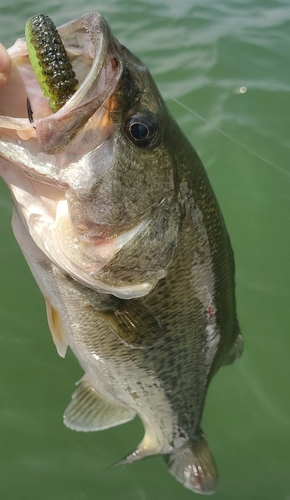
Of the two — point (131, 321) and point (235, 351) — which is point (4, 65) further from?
point (235, 351)

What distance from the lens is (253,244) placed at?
385 cm

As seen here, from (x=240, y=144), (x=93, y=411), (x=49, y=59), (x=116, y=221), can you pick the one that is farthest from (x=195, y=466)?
(x=240, y=144)

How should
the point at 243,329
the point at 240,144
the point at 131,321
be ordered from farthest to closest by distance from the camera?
the point at 240,144 → the point at 243,329 → the point at 131,321

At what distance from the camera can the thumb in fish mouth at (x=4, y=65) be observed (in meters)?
1.49

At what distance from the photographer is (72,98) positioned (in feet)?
4.62

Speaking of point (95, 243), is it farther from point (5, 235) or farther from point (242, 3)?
point (242, 3)

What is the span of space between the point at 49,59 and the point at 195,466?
7.18ft

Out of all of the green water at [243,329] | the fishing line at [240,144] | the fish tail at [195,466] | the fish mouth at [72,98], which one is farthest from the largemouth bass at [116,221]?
the fishing line at [240,144]

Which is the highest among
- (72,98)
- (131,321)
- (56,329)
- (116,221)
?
(72,98)

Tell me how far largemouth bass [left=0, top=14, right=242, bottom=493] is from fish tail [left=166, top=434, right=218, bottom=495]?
394mm

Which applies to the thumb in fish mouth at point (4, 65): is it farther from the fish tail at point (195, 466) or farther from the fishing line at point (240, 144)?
the fishing line at point (240, 144)

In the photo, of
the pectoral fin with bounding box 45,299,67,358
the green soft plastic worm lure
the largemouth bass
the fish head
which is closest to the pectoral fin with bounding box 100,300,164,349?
the largemouth bass

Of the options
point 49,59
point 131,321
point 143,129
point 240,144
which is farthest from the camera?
point 240,144

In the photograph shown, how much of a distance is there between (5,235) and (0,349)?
944 millimetres
